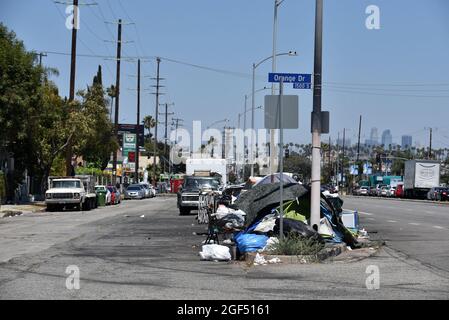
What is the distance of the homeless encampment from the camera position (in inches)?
627

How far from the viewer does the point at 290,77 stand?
615 inches

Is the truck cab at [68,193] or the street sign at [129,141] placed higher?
the street sign at [129,141]

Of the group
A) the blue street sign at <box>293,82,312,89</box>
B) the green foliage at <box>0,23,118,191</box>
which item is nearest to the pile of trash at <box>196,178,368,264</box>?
the blue street sign at <box>293,82,312,89</box>

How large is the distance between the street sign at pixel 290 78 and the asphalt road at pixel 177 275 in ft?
12.9

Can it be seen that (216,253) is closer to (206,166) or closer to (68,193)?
(68,193)

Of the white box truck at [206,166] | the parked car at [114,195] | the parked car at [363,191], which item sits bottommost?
the parked car at [363,191]

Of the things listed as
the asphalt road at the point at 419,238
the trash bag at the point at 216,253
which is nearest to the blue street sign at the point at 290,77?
the trash bag at the point at 216,253

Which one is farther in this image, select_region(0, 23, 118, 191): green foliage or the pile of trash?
select_region(0, 23, 118, 191): green foliage

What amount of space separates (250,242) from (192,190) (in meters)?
19.8

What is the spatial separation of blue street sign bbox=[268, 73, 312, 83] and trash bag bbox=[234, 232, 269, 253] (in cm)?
338

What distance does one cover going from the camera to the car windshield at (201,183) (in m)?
36.0

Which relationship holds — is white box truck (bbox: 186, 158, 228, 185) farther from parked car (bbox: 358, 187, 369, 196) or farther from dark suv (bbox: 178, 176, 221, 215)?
parked car (bbox: 358, 187, 369, 196)

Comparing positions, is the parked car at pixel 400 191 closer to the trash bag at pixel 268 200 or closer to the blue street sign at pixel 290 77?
the trash bag at pixel 268 200

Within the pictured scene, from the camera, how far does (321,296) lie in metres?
10.5
